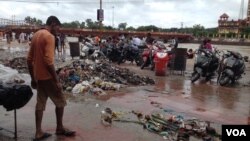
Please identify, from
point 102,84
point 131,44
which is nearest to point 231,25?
point 131,44

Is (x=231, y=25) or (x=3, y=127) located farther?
(x=231, y=25)

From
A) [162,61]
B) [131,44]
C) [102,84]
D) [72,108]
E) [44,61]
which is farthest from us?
[131,44]

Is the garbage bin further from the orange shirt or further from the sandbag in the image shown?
the orange shirt

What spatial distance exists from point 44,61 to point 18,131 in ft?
4.68

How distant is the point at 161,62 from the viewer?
577 inches

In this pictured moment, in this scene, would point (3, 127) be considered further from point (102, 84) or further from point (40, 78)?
point (102, 84)

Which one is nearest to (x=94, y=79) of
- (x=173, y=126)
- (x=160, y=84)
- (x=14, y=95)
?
(x=160, y=84)

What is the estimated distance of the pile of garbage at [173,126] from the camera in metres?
6.17

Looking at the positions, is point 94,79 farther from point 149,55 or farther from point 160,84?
point 149,55

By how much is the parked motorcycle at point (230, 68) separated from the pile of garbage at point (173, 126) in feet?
19.4

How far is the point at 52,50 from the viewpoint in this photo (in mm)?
5582

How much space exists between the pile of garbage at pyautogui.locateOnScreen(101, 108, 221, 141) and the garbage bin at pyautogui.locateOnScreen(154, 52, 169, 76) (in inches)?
291

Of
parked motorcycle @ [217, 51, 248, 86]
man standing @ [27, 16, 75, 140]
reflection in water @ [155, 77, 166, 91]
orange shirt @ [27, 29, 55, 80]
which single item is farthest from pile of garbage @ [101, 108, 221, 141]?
parked motorcycle @ [217, 51, 248, 86]

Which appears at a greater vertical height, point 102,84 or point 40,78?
point 40,78
